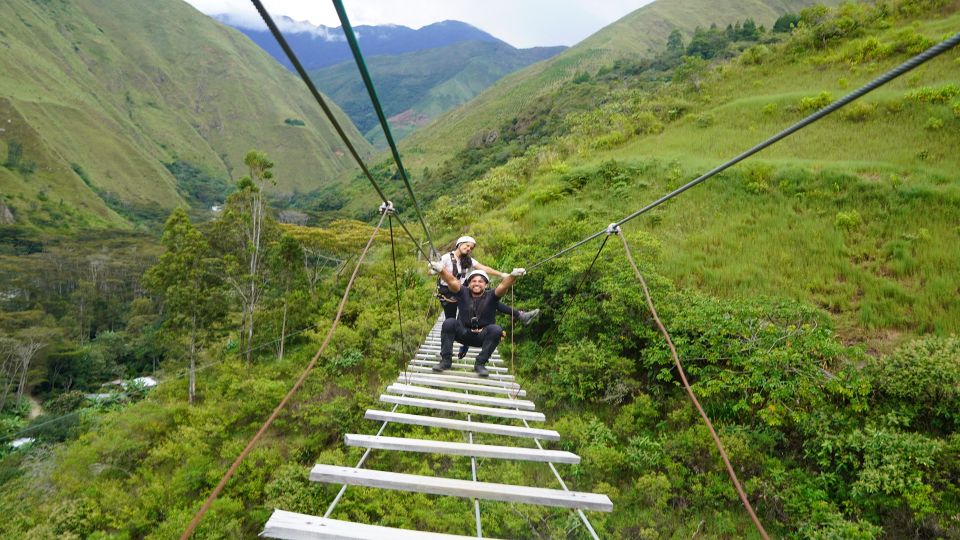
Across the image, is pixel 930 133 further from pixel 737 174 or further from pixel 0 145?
pixel 0 145

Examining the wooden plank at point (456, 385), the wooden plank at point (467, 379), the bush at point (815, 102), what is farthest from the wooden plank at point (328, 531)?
the bush at point (815, 102)

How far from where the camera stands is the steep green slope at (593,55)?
67.6 metres

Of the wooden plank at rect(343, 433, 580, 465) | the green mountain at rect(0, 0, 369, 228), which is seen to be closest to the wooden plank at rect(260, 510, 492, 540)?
the wooden plank at rect(343, 433, 580, 465)

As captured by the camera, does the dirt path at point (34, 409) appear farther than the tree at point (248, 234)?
Yes

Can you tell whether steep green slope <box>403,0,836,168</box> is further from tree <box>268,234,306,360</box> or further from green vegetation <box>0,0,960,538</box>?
green vegetation <box>0,0,960,538</box>

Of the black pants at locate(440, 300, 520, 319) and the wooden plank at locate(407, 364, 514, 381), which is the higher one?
the black pants at locate(440, 300, 520, 319)

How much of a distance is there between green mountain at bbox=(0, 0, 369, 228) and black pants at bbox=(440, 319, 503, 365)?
83213mm

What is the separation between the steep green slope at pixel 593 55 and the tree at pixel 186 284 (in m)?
46.4

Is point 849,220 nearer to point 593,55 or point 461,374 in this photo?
point 461,374

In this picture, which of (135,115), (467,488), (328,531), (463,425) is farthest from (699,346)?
(135,115)

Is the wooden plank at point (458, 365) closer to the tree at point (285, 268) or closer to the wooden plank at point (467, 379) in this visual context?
the wooden plank at point (467, 379)

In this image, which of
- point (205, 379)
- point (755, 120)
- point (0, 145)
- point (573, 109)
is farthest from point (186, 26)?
point (755, 120)

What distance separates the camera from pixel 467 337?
196 inches

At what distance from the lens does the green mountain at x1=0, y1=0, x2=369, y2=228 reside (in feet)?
232
